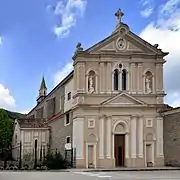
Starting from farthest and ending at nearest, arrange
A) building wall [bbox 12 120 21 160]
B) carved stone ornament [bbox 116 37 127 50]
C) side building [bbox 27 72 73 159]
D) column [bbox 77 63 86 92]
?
building wall [bbox 12 120 21 160]
side building [bbox 27 72 73 159]
carved stone ornament [bbox 116 37 127 50]
column [bbox 77 63 86 92]

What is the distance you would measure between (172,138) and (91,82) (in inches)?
382

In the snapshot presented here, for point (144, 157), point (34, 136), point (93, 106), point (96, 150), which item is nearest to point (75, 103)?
point (93, 106)

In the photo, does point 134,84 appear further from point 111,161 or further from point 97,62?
point 111,161

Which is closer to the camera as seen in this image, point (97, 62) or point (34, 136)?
point (97, 62)

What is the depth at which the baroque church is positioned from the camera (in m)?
43.8

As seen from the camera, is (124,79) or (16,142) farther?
(16,142)

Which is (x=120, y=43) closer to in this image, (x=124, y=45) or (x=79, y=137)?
(x=124, y=45)

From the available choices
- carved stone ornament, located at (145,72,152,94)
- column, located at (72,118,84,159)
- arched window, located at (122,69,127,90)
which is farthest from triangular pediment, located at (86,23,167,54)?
column, located at (72,118,84,159)

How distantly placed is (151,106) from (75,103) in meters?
7.69

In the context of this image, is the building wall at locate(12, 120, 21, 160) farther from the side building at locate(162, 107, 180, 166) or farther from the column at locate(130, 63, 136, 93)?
the side building at locate(162, 107, 180, 166)

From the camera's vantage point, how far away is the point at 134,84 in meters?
45.5

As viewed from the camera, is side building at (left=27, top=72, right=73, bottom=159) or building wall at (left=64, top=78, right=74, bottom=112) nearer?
side building at (left=27, top=72, right=73, bottom=159)

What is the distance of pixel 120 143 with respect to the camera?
44.8 meters

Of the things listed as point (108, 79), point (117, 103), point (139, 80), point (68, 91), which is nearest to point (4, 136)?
point (68, 91)
